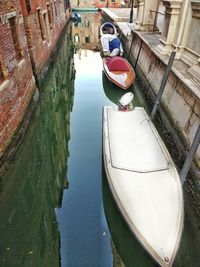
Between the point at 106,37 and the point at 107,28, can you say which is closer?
the point at 106,37

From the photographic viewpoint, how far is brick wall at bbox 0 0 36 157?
18.1ft

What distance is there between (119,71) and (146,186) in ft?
24.1

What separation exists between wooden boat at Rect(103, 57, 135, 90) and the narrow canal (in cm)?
128

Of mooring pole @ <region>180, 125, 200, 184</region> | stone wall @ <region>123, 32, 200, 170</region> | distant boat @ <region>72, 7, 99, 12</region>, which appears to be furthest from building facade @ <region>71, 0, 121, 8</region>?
mooring pole @ <region>180, 125, 200, 184</region>

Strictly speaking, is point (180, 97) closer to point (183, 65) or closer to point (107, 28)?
point (183, 65)

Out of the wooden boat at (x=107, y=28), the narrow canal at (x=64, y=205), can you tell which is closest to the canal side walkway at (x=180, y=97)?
the narrow canal at (x=64, y=205)

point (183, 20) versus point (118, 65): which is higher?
point (183, 20)

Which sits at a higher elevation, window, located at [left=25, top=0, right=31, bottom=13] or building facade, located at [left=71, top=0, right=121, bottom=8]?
window, located at [left=25, top=0, right=31, bottom=13]

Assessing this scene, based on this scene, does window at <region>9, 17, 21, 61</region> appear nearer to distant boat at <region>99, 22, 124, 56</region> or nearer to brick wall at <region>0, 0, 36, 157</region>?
brick wall at <region>0, 0, 36, 157</region>

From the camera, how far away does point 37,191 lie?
5496mm

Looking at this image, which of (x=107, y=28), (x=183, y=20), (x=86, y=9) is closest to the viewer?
(x=183, y=20)

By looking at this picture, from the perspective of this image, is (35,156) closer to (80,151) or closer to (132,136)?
(80,151)

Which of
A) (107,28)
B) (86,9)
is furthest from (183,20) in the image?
(86,9)

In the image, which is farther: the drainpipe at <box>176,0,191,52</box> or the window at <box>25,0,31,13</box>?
the window at <box>25,0,31,13</box>
